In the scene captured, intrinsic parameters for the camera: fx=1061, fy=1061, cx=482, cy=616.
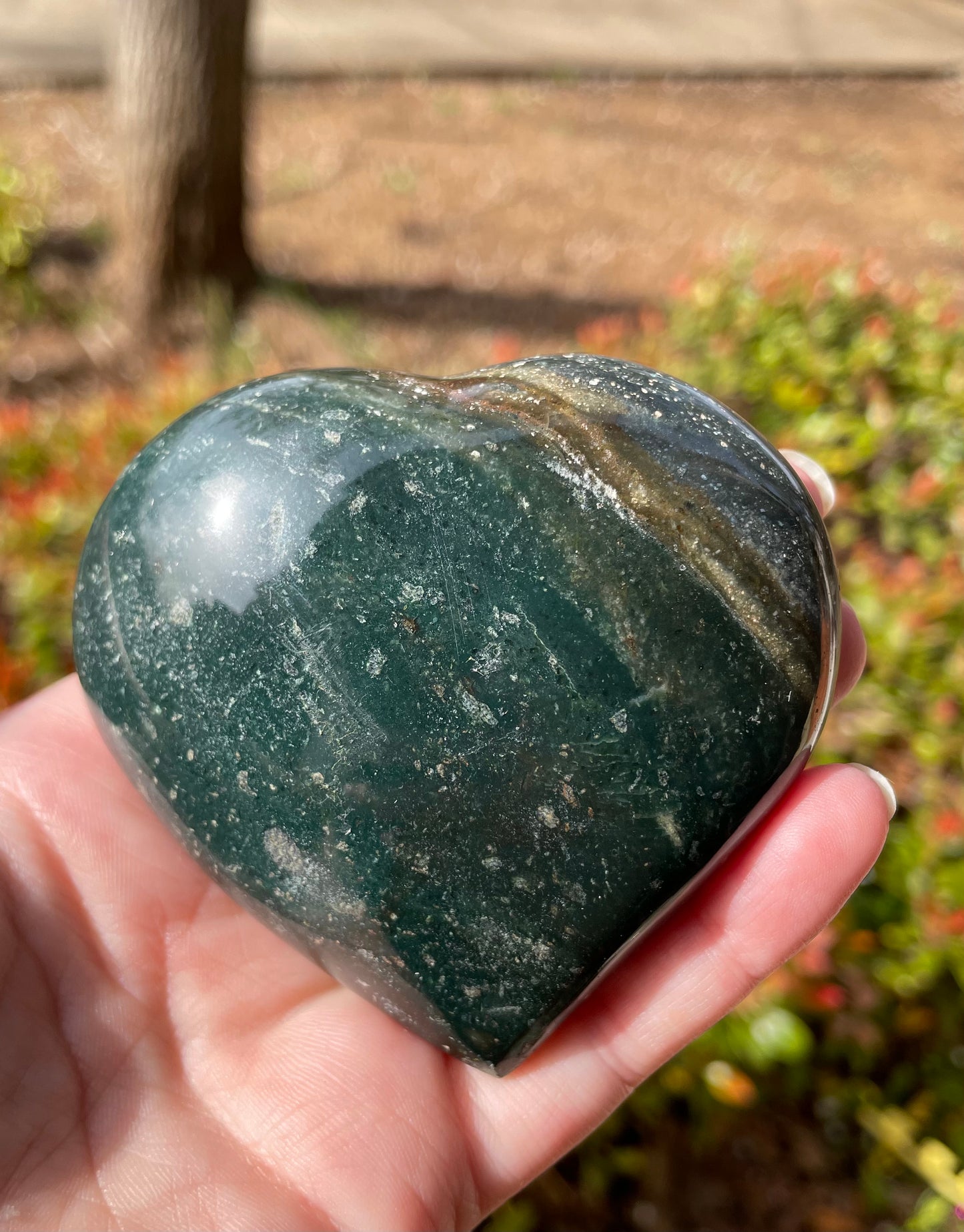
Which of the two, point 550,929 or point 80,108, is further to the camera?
point 80,108

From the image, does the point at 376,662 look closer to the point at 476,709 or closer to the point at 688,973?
the point at 476,709

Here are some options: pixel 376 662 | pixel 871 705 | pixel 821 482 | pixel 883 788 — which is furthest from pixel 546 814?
pixel 871 705

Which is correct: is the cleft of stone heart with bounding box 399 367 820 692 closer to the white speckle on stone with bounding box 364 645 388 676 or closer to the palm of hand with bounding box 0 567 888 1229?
the palm of hand with bounding box 0 567 888 1229

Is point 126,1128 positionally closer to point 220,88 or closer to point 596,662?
point 596,662

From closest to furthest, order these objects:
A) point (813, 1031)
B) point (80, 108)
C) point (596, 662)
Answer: point (596, 662) < point (813, 1031) < point (80, 108)

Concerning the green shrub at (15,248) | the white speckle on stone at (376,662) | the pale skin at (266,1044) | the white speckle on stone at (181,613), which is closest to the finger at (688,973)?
the pale skin at (266,1044)

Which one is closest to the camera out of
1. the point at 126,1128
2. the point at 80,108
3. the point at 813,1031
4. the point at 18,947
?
the point at 126,1128

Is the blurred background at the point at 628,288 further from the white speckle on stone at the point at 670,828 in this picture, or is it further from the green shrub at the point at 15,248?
the white speckle on stone at the point at 670,828

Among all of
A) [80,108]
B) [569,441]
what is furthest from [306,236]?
[569,441]
